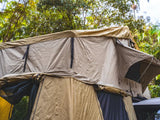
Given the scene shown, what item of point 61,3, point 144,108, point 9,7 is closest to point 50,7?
point 61,3

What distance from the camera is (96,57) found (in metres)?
6.50

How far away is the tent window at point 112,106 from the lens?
236 inches

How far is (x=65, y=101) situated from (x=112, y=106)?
5.43 feet

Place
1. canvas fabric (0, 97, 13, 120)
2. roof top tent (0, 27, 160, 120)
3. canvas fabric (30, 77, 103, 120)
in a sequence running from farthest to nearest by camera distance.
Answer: canvas fabric (0, 97, 13, 120) → roof top tent (0, 27, 160, 120) → canvas fabric (30, 77, 103, 120)


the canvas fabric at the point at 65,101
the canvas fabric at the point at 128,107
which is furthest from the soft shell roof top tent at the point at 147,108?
the canvas fabric at the point at 65,101

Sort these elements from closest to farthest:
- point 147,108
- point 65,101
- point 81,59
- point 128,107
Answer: point 65,101
point 81,59
point 128,107
point 147,108

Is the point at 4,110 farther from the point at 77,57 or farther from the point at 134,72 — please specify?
the point at 134,72

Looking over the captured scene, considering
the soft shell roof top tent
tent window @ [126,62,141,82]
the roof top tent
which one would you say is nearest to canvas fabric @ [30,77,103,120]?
the roof top tent

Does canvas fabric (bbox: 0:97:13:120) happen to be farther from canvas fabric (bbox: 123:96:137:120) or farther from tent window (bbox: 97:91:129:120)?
canvas fabric (bbox: 123:96:137:120)

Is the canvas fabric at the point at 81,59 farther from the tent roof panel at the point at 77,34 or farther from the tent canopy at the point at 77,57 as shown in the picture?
the tent roof panel at the point at 77,34

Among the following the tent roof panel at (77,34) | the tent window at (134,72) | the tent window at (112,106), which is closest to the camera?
the tent window at (112,106)

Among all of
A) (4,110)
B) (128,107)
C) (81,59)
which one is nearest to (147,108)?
(128,107)

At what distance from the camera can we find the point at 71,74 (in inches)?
227

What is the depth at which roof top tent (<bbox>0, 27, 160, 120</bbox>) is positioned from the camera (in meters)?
5.54
